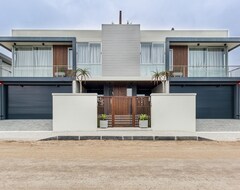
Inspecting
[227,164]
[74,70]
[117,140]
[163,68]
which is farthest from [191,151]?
[74,70]

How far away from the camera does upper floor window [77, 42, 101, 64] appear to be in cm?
1909

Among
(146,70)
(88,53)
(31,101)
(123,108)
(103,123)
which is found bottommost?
(103,123)

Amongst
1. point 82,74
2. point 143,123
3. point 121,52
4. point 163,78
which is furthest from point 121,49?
point 143,123

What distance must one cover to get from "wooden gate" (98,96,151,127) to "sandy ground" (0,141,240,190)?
3740 mm

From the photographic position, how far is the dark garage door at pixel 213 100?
19.4 metres

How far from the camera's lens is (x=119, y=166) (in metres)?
6.89

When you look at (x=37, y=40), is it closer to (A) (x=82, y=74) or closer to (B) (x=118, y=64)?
(A) (x=82, y=74)

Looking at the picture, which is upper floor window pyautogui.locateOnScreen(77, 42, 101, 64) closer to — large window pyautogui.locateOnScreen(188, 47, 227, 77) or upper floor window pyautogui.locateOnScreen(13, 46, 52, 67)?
upper floor window pyautogui.locateOnScreen(13, 46, 52, 67)

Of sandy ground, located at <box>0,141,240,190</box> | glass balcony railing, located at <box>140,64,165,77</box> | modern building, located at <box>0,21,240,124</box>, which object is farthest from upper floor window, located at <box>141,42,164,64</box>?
sandy ground, located at <box>0,141,240,190</box>

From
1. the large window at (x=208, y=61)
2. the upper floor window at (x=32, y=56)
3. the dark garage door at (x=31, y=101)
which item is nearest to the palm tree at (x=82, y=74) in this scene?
the dark garage door at (x=31, y=101)

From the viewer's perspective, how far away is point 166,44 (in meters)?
18.6

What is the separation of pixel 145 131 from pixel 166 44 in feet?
29.2

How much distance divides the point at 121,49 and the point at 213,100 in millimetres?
9540

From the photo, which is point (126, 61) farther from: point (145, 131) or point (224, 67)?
point (224, 67)
